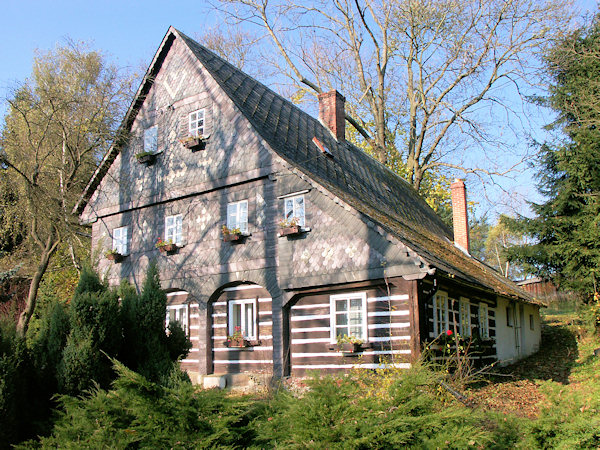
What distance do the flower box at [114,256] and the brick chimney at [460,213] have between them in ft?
42.1

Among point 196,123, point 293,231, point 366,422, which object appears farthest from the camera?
point 196,123

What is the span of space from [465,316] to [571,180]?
25.5ft

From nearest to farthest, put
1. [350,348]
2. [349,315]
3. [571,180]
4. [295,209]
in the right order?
[350,348]
[349,315]
[295,209]
[571,180]

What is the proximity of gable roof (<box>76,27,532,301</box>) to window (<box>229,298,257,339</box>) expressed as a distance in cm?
409

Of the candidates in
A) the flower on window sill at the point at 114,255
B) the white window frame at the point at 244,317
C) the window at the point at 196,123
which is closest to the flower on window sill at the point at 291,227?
the white window frame at the point at 244,317

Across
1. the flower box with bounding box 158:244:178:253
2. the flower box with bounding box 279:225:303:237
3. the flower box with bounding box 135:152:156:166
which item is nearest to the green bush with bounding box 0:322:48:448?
the flower box with bounding box 279:225:303:237

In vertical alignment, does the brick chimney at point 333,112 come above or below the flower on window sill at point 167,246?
above

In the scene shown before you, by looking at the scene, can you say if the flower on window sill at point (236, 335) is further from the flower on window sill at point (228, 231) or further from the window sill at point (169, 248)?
the window sill at point (169, 248)

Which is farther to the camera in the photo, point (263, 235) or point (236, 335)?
point (236, 335)

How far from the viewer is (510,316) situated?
22562 millimetres

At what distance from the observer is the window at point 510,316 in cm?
2217

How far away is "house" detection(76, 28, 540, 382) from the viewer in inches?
540

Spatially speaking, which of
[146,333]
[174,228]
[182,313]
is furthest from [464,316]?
[146,333]

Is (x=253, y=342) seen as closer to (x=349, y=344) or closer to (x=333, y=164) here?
(x=349, y=344)
